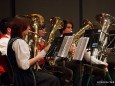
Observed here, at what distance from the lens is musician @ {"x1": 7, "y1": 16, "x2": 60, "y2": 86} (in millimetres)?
3648

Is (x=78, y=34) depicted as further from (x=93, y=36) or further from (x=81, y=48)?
(x=81, y=48)

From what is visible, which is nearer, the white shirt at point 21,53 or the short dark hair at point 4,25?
the white shirt at point 21,53

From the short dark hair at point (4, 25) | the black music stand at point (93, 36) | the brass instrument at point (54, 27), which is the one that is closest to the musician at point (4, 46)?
the short dark hair at point (4, 25)

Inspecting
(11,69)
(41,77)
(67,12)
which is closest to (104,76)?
(41,77)

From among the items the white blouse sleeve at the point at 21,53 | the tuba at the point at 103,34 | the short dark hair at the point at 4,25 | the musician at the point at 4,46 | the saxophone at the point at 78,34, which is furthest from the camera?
the saxophone at the point at 78,34

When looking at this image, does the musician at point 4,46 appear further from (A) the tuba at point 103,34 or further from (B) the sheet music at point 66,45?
(A) the tuba at point 103,34

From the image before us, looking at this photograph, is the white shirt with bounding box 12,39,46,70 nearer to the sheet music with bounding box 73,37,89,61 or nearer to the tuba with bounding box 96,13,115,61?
the sheet music with bounding box 73,37,89,61

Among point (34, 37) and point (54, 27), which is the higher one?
point (54, 27)

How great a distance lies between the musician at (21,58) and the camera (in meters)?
3.65

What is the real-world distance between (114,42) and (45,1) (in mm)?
3123

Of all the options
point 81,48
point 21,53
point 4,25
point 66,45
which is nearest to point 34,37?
point 4,25

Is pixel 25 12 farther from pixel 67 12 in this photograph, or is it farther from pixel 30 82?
pixel 30 82

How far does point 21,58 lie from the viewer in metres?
3.65

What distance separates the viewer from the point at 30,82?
3.73 m
